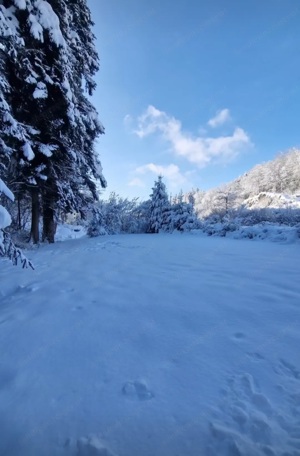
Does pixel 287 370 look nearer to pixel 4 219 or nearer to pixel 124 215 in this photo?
pixel 4 219

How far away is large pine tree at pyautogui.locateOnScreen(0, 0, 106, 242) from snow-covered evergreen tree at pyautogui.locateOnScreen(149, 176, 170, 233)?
539cm

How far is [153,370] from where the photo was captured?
4.84ft

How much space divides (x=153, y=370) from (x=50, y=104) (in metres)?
8.25

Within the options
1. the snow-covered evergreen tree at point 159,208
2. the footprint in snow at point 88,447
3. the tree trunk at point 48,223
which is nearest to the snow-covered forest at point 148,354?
the footprint in snow at point 88,447

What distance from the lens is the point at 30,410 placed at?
4.09 feet

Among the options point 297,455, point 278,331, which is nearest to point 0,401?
point 297,455

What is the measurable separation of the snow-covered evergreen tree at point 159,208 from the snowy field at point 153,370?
11562 mm

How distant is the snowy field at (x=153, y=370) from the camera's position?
1068mm

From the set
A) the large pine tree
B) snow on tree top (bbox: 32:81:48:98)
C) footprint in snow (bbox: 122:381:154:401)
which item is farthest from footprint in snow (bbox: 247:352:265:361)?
snow on tree top (bbox: 32:81:48:98)

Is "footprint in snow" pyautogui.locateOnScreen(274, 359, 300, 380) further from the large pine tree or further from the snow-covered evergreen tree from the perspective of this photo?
the snow-covered evergreen tree

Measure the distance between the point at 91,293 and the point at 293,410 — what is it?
7.39ft

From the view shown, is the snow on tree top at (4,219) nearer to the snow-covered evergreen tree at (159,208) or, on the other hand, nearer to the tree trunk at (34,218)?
the tree trunk at (34,218)

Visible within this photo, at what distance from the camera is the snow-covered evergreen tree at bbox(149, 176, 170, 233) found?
47.6ft

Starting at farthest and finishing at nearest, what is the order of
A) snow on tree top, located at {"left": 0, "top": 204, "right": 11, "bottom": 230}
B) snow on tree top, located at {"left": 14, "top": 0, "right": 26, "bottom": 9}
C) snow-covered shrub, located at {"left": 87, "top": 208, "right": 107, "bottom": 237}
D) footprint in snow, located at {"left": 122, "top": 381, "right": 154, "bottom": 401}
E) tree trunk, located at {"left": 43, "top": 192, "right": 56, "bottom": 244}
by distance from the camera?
snow-covered shrub, located at {"left": 87, "top": 208, "right": 107, "bottom": 237} < tree trunk, located at {"left": 43, "top": 192, "right": 56, "bottom": 244} < snow on tree top, located at {"left": 14, "top": 0, "right": 26, "bottom": 9} < snow on tree top, located at {"left": 0, "top": 204, "right": 11, "bottom": 230} < footprint in snow, located at {"left": 122, "top": 381, "right": 154, "bottom": 401}
